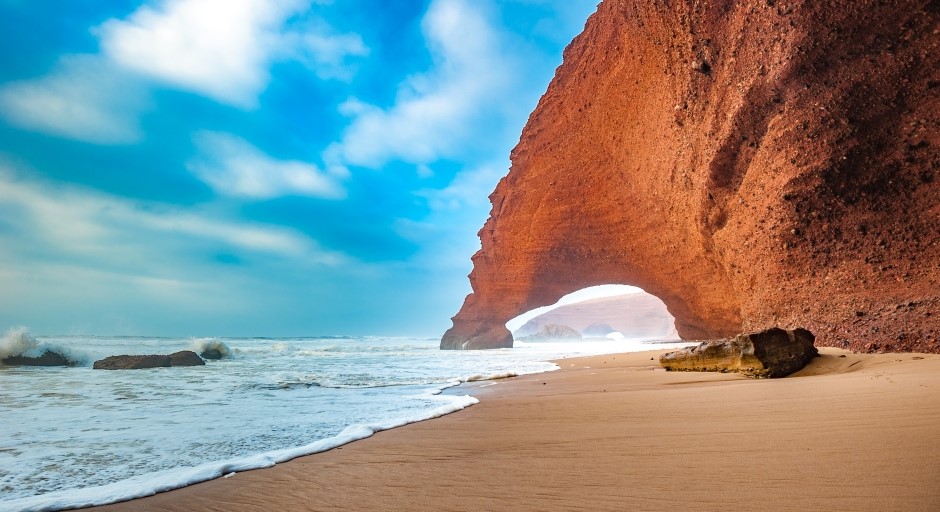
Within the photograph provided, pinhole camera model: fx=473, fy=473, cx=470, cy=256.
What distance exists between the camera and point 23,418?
4543 millimetres

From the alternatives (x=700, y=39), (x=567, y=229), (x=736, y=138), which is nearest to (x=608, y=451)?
(x=736, y=138)

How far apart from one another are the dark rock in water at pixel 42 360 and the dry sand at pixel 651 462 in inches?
645

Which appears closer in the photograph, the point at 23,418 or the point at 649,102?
the point at 23,418

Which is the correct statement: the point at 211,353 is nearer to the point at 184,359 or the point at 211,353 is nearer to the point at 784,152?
the point at 184,359

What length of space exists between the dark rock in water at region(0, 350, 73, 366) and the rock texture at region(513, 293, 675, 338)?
105234mm

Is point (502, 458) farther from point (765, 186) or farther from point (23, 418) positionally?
point (765, 186)

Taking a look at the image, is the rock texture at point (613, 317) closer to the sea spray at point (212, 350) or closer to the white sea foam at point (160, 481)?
the sea spray at point (212, 350)

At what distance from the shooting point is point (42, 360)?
14.5m

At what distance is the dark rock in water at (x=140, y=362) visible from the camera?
11.9m

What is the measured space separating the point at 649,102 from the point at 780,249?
7.91 metres

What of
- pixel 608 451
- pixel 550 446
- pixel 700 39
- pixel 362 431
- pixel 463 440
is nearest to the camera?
pixel 608 451

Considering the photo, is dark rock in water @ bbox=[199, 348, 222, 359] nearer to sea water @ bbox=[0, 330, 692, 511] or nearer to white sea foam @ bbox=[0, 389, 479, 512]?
sea water @ bbox=[0, 330, 692, 511]

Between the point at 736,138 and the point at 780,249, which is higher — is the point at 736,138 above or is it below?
above

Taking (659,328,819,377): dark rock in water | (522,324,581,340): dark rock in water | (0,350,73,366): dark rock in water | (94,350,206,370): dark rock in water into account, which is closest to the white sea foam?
(659,328,819,377): dark rock in water
